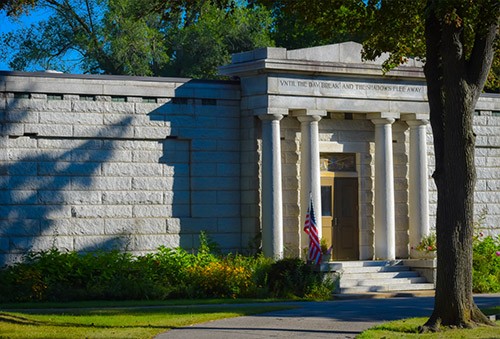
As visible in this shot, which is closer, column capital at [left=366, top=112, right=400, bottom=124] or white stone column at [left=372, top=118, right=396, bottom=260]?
white stone column at [left=372, top=118, right=396, bottom=260]

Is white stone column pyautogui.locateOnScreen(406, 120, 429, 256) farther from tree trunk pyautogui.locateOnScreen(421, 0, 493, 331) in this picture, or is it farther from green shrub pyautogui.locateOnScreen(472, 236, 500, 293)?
tree trunk pyautogui.locateOnScreen(421, 0, 493, 331)

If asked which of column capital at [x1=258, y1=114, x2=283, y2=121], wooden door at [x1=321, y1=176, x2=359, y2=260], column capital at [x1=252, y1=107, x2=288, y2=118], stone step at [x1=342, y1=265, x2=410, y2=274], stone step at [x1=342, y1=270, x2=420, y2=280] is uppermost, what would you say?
column capital at [x1=252, y1=107, x2=288, y2=118]

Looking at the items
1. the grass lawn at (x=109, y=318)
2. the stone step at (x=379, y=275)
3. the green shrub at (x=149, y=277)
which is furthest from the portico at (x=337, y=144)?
the grass lawn at (x=109, y=318)

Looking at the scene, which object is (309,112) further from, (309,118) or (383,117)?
(383,117)

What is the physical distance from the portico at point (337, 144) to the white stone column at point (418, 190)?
0.03m

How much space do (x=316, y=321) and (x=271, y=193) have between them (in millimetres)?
7869

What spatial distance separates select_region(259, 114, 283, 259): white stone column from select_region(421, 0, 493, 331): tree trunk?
8.43 metres

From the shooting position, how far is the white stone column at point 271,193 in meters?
25.5

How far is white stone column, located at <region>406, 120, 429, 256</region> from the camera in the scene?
2778cm

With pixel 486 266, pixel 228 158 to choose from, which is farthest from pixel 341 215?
pixel 486 266

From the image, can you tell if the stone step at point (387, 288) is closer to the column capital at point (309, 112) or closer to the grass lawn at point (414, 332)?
the column capital at point (309, 112)

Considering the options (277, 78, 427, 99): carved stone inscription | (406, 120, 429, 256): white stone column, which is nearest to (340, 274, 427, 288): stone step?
(406, 120, 429, 256): white stone column

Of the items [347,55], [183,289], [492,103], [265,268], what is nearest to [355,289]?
[265,268]

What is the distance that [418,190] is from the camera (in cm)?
2778
